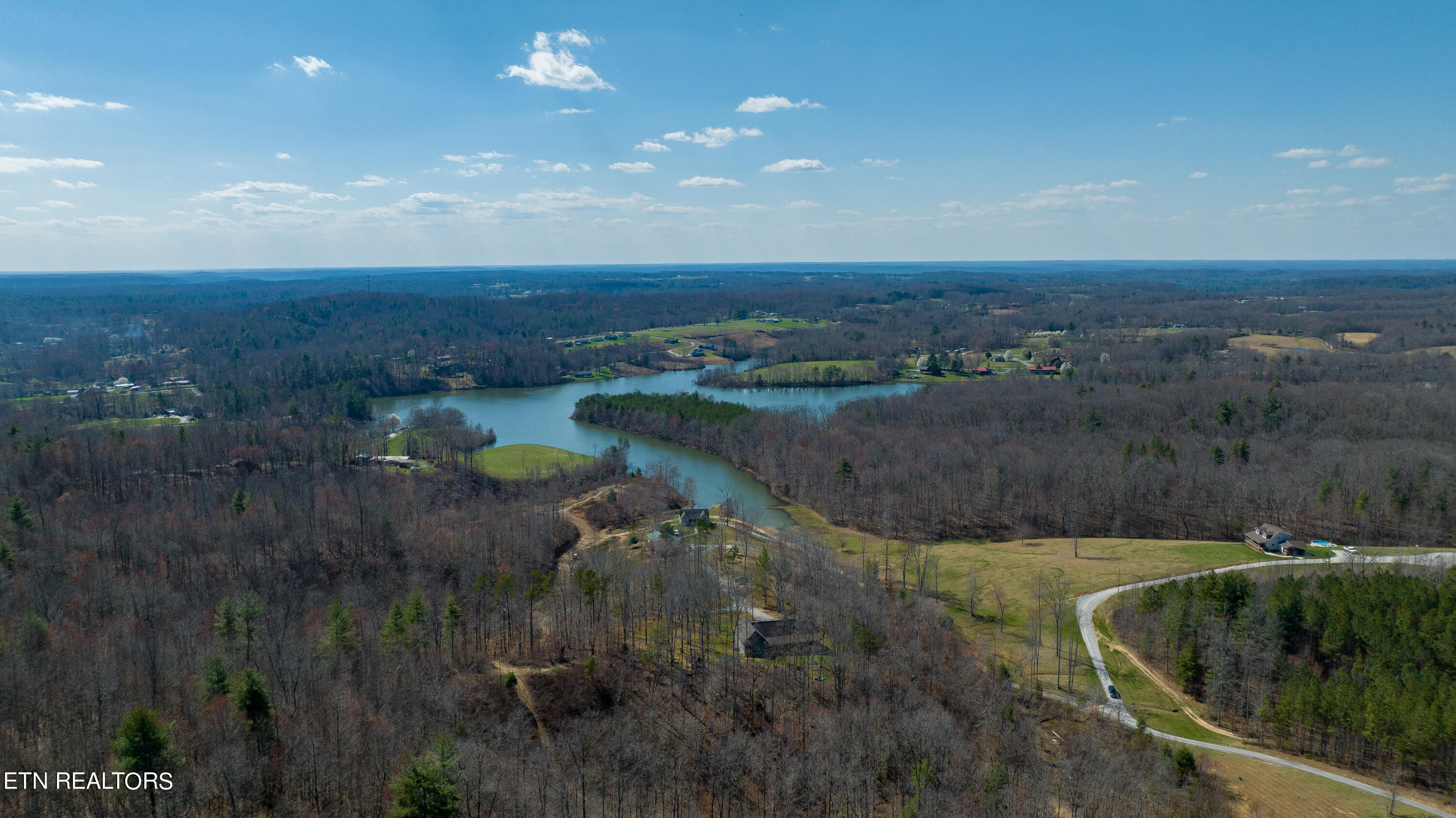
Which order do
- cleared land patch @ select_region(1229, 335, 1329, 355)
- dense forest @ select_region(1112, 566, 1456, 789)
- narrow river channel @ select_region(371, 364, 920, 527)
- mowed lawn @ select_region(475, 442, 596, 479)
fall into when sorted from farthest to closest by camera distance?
cleared land patch @ select_region(1229, 335, 1329, 355) → narrow river channel @ select_region(371, 364, 920, 527) → mowed lawn @ select_region(475, 442, 596, 479) → dense forest @ select_region(1112, 566, 1456, 789)

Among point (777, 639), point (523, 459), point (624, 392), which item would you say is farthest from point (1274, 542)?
point (624, 392)

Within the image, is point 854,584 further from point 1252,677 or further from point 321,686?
point 321,686

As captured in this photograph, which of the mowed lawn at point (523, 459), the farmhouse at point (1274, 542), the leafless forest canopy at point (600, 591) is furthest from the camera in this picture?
the mowed lawn at point (523, 459)

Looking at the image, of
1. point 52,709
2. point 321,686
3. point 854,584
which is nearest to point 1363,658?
point 854,584

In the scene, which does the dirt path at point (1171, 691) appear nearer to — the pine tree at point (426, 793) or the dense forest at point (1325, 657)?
the dense forest at point (1325, 657)

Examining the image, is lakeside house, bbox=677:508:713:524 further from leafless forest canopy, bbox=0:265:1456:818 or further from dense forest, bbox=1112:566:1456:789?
dense forest, bbox=1112:566:1456:789

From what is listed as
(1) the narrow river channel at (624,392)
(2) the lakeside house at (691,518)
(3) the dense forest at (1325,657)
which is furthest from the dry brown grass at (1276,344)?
(2) the lakeside house at (691,518)

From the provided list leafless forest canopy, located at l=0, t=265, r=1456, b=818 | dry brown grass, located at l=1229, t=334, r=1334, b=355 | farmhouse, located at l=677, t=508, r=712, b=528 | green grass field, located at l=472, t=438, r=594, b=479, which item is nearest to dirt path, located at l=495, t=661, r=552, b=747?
leafless forest canopy, located at l=0, t=265, r=1456, b=818
